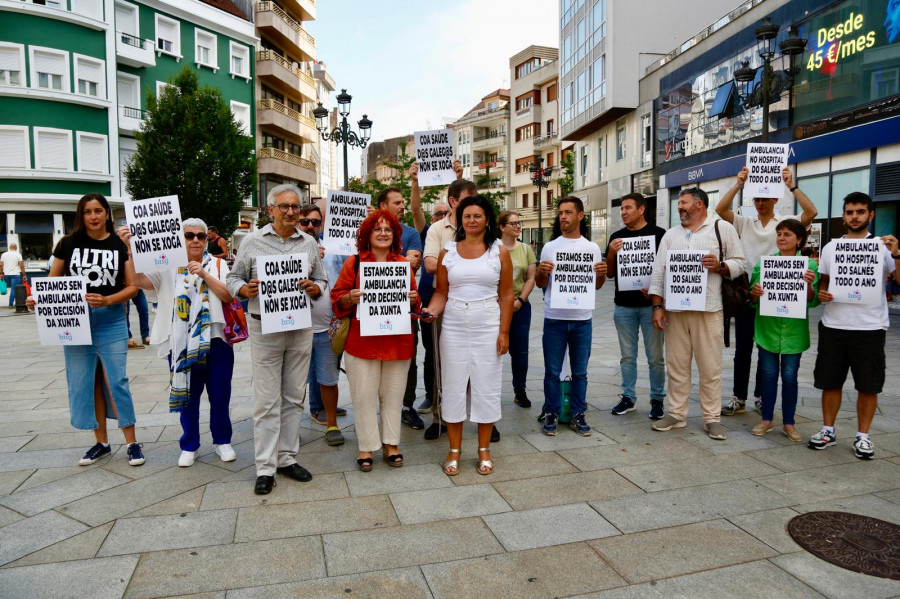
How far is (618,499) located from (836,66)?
18.3 m

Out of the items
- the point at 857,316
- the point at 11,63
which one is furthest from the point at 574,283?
Answer: the point at 11,63

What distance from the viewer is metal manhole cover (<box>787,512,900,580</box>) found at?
345 centimetres

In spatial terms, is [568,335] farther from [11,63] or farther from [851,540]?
[11,63]

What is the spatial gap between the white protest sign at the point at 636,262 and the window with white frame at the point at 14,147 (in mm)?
29458

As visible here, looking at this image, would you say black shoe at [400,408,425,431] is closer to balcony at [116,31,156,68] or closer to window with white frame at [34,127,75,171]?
window with white frame at [34,127,75,171]

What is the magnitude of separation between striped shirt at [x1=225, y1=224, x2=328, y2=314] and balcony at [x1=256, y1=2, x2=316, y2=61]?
39.6 metres

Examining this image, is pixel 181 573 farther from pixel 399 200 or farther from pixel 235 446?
pixel 399 200

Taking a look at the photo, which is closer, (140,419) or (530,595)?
(530,595)

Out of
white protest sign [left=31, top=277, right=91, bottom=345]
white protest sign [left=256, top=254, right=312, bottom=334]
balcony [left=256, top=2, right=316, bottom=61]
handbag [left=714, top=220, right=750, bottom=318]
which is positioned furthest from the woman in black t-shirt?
balcony [left=256, top=2, right=316, bottom=61]

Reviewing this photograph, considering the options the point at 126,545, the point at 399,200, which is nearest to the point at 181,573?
the point at 126,545

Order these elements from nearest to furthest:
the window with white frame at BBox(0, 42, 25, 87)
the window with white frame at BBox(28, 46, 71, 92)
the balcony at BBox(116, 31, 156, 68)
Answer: the window with white frame at BBox(0, 42, 25, 87), the window with white frame at BBox(28, 46, 71, 92), the balcony at BBox(116, 31, 156, 68)

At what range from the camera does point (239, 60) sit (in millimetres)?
38188

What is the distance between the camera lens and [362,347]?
487 cm

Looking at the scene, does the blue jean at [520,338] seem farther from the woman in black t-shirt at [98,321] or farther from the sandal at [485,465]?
the woman in black t-shirt at [98,321]
